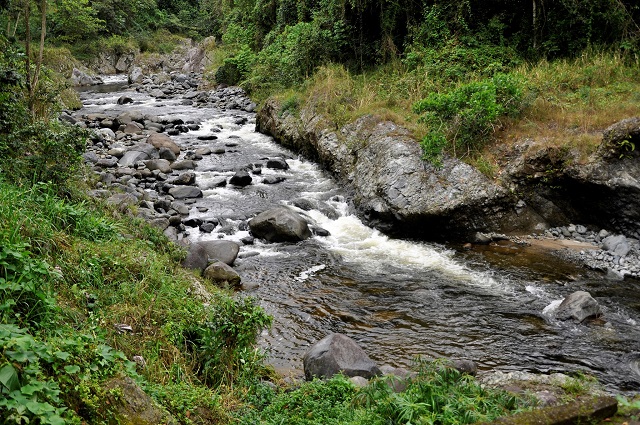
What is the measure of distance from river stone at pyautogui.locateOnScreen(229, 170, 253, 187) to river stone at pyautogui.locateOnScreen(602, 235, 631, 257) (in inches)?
379

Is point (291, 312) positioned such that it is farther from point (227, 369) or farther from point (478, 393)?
point (478, 393)

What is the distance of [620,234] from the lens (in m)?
10.1

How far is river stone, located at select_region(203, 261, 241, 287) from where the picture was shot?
890cm

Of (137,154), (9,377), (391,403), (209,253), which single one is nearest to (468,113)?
(209,253)

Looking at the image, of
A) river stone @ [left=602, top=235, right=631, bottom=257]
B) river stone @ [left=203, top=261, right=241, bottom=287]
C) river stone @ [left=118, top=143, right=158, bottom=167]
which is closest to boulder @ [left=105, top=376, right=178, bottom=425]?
river stone @ [left=203, top=261, right=241, bottom=287]

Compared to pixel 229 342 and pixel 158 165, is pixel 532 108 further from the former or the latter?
pixel 158 165

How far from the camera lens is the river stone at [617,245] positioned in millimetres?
9570

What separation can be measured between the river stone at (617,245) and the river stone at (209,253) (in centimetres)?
785

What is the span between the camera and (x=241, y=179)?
47.5ft

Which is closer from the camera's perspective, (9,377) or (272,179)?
(9,377)

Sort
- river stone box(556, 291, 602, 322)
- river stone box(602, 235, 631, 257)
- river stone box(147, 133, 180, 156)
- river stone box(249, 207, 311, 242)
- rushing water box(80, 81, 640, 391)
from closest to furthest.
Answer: rushing water box(80, 81, 640, 391) → river stone box(556, 291, 602, 322) → river stone box(602, 235, 631, 257) → river stone box(249, 207, 311, 242) → river stone box(147, 133, 180, 156)

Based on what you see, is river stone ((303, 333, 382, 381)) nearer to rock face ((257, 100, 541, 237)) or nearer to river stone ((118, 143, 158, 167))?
rock face ((257, 100, 541, 237))

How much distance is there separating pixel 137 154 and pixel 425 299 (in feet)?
37.4

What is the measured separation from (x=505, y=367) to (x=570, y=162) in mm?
6114
